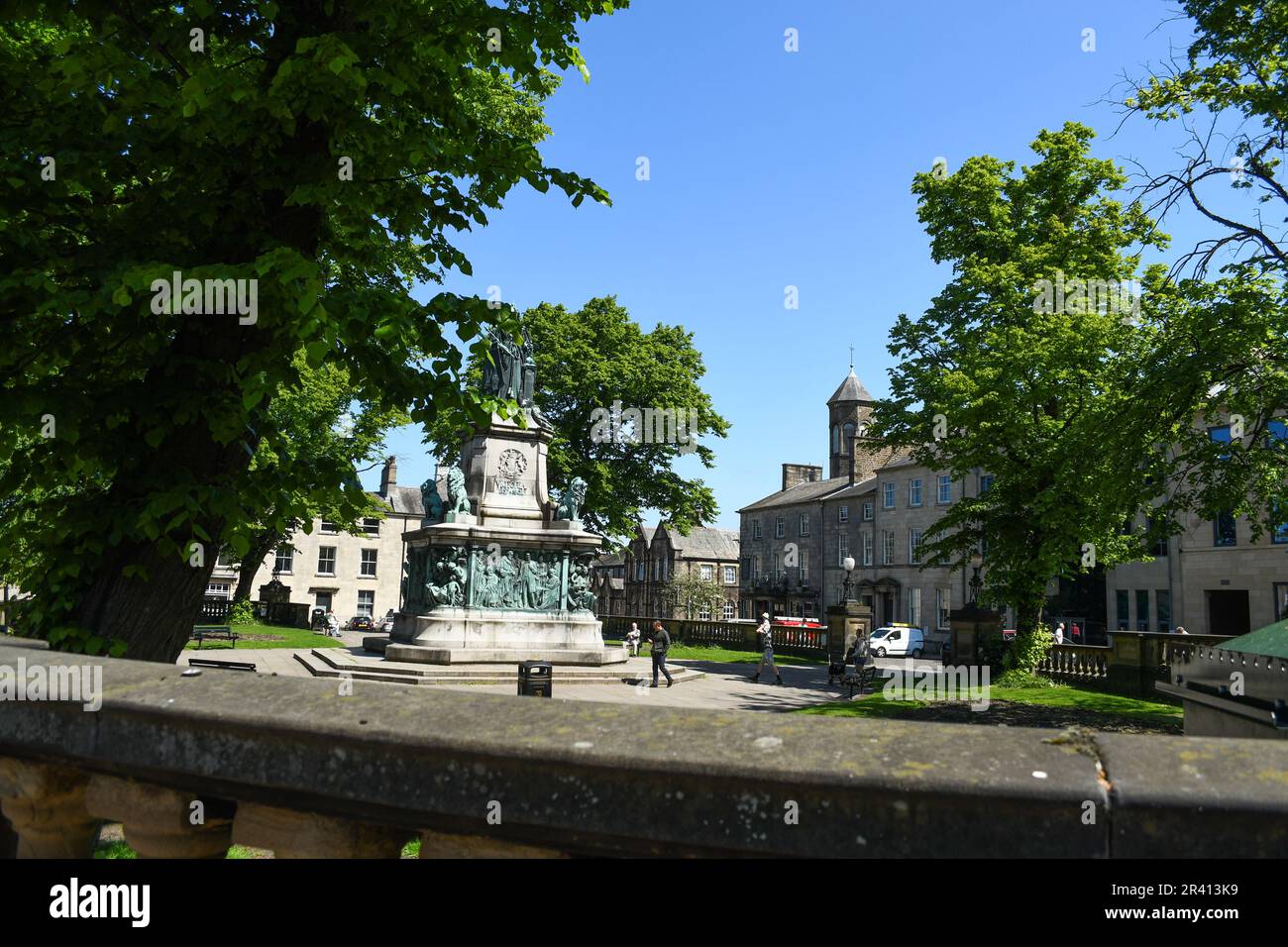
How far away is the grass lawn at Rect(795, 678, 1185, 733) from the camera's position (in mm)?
16594

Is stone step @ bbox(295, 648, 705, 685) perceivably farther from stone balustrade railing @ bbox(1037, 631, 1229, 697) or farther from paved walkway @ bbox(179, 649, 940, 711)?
stone balustrade railing @ bbox(1037, 631, 1229, 697)

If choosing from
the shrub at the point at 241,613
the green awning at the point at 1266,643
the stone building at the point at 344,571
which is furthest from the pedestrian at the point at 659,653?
the stone building at the point at 344,571

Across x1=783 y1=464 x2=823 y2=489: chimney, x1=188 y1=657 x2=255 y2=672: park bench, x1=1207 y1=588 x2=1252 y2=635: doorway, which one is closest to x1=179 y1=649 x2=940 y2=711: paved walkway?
x1=188 y1=657 x2=255 y2=672: park bench

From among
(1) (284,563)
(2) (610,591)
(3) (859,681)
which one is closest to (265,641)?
(3) (859,681)

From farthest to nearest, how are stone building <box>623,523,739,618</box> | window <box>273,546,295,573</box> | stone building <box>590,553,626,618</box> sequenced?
stone building <box>590,553,626,618</box> → stone building <box>623,523,739,618</box> → window <box>273,546,295,573</box>

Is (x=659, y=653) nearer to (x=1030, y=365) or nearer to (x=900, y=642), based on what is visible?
(x=1030, y=365)

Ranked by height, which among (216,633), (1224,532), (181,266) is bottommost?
(216,633)

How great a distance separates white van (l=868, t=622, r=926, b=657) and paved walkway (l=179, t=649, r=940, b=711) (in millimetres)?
14051

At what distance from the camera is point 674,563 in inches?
3568

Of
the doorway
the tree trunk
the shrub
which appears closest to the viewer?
the doorway

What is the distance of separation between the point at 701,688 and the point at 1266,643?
769 inches
